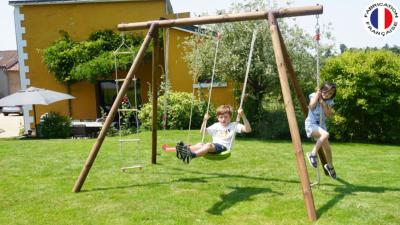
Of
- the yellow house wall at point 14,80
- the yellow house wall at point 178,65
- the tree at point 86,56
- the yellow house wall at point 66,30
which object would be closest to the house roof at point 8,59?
the yellow house wall at point 14,80

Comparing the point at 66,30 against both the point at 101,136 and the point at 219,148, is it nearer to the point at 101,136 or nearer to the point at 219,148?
the point at 101,136

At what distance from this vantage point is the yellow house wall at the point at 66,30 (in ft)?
59.9

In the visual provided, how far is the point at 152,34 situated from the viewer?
6.61 meters

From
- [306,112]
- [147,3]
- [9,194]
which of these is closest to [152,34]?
[306,112]

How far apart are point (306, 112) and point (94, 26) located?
1401cm

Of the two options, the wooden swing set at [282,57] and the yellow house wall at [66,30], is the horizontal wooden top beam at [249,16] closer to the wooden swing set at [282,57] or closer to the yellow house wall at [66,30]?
the wooden swing set at [282,57]

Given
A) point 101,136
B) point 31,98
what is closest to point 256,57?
point 101,136

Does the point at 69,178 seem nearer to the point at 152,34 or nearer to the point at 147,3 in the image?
the point at 152,34

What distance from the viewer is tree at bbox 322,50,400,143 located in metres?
11.8

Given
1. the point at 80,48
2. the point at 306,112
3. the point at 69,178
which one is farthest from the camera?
the point at 80,48

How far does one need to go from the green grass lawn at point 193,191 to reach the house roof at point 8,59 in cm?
3839

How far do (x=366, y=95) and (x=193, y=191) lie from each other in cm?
756

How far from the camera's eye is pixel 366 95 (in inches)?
464

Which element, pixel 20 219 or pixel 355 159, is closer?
pixel 20 219
